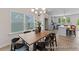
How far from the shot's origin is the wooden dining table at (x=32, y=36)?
2637 millimetres

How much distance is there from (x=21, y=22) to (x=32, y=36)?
435mm

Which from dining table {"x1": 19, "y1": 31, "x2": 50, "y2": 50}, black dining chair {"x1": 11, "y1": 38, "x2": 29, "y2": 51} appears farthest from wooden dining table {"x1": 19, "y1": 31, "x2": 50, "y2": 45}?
black dining chair {"x1": 11, "y1": 38, "x2": 29, "y2": 51}

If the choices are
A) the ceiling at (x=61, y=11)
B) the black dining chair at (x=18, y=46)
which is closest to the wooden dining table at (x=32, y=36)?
the black dining chair at (x=18, y=46)

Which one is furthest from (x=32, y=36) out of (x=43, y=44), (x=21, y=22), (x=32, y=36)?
(x=21, y=22)

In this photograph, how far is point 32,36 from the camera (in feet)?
9.05

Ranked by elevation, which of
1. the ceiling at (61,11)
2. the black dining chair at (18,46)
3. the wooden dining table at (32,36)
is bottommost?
the black dining chair at (18,46)

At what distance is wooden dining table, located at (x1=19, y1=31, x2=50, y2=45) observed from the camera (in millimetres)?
2637

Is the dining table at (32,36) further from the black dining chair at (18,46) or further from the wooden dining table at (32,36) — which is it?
the black dining chair at (18,46)

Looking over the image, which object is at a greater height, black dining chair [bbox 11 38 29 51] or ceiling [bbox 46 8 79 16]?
ceiling [bbox 46 8 79 16]

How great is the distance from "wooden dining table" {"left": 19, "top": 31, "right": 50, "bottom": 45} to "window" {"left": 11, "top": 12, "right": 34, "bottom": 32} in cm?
16

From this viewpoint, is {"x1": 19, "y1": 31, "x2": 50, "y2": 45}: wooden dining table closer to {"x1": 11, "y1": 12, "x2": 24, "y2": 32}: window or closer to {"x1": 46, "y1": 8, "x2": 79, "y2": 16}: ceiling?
{"x1": 11, "y1": 12, "x2": 24, "y2": 32}: window

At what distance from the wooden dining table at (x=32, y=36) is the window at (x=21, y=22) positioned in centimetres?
16
